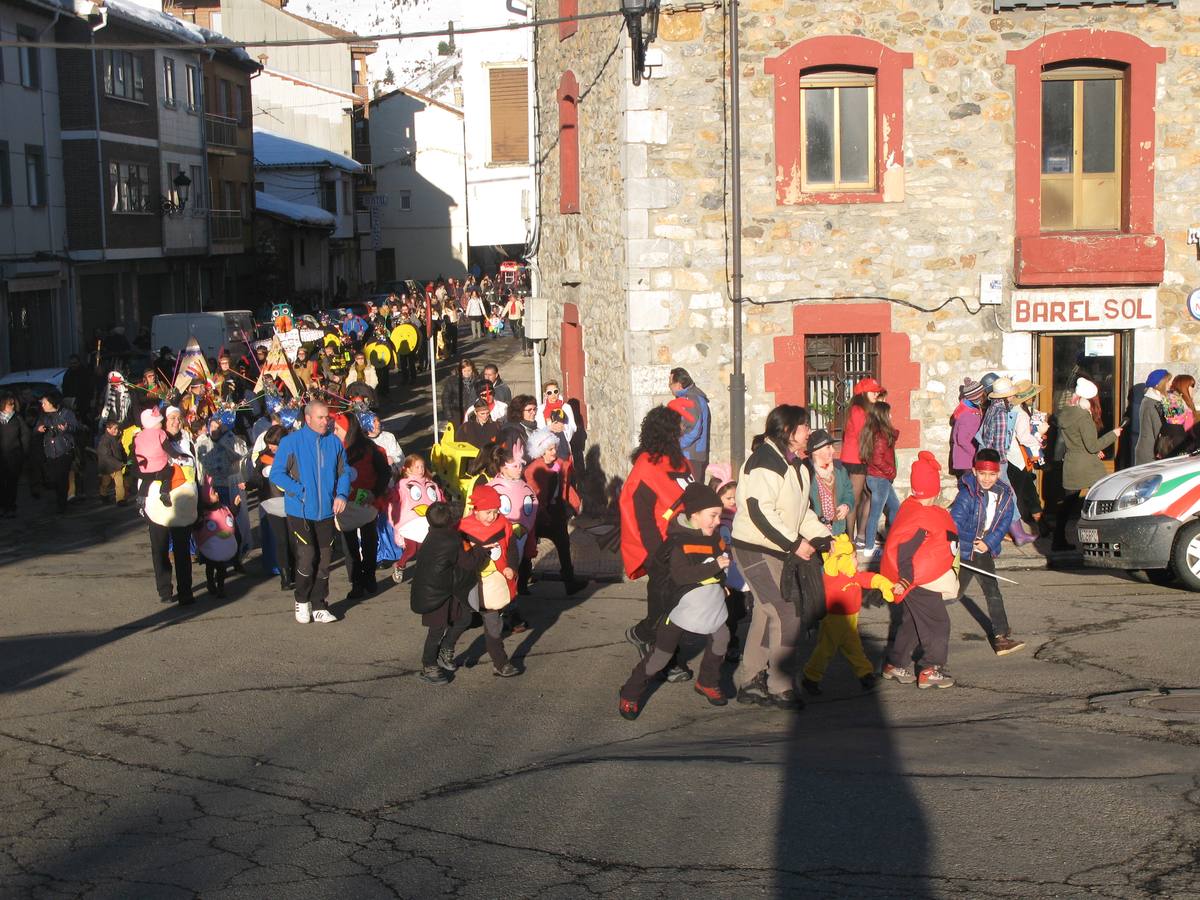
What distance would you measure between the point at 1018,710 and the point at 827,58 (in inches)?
360

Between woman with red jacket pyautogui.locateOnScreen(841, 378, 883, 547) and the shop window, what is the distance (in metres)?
3.90

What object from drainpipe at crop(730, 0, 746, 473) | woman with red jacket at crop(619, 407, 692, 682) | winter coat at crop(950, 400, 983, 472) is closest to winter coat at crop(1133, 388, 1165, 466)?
winter coat at crop(950, 400, 983, 472)

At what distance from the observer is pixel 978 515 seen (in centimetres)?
993

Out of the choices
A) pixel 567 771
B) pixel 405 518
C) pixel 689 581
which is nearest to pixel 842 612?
pixel 689 581

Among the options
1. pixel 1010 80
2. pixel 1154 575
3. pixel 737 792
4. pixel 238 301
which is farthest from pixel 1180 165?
pixel 238 301

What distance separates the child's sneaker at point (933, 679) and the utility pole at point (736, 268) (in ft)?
21.5

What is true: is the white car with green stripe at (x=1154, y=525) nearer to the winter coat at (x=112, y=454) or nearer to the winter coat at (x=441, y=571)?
the winter coat at (x=441, y=571)

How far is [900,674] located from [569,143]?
1181cm

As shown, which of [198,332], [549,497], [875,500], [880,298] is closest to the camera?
[549,497]

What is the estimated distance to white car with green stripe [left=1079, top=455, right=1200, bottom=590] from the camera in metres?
12.1

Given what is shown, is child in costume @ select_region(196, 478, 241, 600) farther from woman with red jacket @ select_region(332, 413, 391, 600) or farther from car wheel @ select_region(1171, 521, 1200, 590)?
car wheel @ select_region(1171, 521, 1200, 590)

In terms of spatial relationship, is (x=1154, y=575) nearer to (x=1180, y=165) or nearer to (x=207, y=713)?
(x=1180, y=165)

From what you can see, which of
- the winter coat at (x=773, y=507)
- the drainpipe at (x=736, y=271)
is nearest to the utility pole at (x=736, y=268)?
the drainpipe at (x=736, y=271)

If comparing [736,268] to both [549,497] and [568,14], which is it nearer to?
[549,497]
